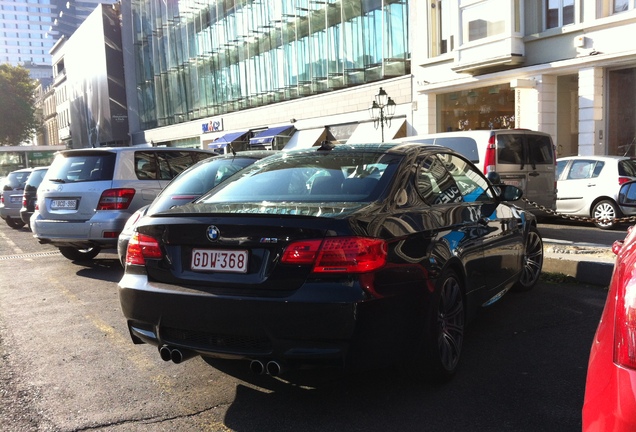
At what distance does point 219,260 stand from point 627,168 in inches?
440

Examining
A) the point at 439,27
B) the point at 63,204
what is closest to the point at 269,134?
the point at 439,27

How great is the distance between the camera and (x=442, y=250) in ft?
12.0

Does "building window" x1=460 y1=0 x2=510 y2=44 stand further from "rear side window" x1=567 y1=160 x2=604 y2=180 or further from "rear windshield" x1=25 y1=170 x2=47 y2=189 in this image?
"rear windshield" x1=25 y1=170 x2=47 y2=189

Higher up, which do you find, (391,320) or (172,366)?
(391,320)

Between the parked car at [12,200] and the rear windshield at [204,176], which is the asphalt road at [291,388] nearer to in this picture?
the rear windshield at [204,176]

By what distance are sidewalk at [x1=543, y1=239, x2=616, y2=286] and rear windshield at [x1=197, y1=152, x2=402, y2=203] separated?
127 inches

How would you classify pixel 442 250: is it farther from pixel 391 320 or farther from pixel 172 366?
pixel 172 366

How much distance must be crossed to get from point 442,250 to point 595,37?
16.6 m

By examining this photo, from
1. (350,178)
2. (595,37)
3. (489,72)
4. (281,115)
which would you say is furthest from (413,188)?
(281,115)

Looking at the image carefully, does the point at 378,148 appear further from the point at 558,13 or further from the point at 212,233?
the point at 558,13

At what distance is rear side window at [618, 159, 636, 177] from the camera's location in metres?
12.0

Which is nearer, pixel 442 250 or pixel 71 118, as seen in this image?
pixel 442 250

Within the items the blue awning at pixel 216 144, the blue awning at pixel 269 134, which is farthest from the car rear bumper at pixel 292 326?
the blue awning at pixel 216 144

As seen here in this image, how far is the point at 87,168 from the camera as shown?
27.0ft
